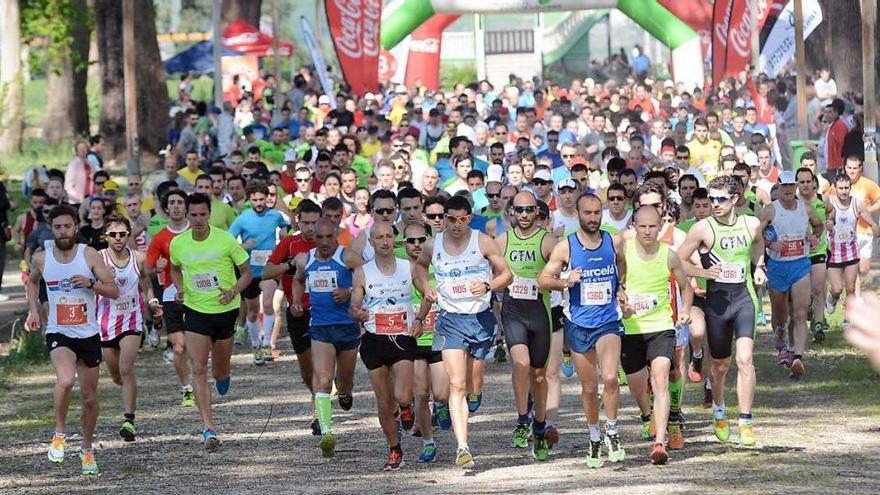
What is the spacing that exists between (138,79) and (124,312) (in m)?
26.1

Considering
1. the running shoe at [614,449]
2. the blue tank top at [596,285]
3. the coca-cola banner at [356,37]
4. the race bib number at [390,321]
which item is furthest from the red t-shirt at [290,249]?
the coca-cola banner at [356,37]

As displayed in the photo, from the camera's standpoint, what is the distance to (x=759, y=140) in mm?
22922

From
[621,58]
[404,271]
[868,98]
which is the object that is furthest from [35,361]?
[621,58]

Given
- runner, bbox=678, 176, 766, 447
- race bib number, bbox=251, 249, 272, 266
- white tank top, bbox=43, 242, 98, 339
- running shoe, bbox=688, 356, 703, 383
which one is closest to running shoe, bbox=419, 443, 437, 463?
runner, bbox=678, 176, 766, 447

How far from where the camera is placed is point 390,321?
11.9m

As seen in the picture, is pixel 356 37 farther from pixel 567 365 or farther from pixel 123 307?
pixel 123 307

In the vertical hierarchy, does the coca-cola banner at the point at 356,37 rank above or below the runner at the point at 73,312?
above

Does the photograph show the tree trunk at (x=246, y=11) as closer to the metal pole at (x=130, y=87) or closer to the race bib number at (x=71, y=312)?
the metal pole at (x=130, y=87)

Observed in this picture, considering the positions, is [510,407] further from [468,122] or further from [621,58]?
[621,58]

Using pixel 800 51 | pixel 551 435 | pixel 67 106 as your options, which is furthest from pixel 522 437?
pixel 67 106

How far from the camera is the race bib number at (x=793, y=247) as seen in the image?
1579cm

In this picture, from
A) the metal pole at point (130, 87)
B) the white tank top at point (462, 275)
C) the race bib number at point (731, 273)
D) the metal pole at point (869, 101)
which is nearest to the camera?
the white tank top at point (462, 275)

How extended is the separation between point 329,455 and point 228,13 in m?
42.7

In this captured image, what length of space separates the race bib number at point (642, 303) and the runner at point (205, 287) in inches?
117
